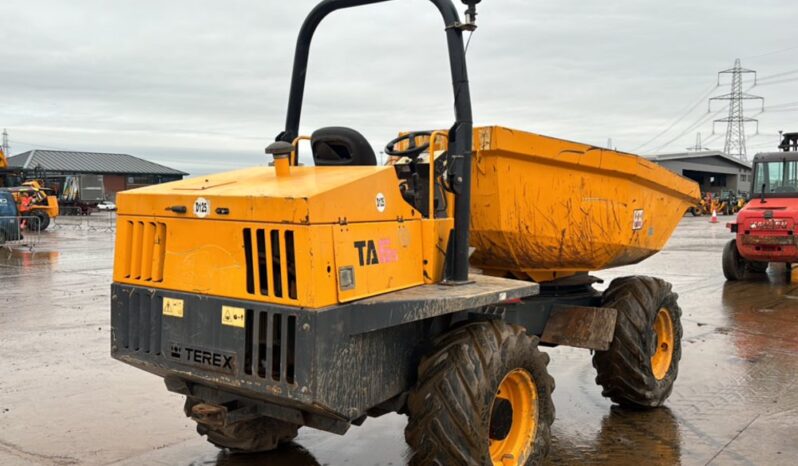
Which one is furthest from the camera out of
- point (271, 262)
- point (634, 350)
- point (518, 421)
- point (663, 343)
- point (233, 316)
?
point (663, 343)

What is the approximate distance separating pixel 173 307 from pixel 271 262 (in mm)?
672

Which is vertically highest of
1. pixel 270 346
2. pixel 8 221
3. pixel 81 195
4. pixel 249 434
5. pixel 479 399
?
pixel 81 195

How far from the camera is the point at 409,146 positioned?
4.65 m

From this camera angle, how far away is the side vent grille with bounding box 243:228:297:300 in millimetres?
3178

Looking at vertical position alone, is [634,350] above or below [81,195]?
below

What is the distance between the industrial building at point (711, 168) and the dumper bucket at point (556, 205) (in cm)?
4885

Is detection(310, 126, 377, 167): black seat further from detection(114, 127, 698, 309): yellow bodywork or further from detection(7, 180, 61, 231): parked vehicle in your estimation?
detection(7, 180, 61, 231): parked vehicle

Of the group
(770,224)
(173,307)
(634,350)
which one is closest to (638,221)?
(634,350)

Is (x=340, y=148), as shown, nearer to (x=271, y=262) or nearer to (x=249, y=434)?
(x=271, y=262)

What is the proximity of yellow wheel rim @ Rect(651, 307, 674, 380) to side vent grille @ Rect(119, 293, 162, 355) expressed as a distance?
405cm

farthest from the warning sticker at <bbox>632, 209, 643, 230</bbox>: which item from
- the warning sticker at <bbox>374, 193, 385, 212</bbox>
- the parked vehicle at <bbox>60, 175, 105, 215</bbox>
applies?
the parked vehicle at <bbox>60, 175, 105, 215</bbox>

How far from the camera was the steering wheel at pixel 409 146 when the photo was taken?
419 centimetres

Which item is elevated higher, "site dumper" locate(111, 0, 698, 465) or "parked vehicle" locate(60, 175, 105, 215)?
"parked vehicle" locate(60, 175, 105, 215)

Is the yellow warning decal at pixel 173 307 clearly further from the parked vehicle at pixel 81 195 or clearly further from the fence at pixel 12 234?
the parked vehicle at pixel 81 195
